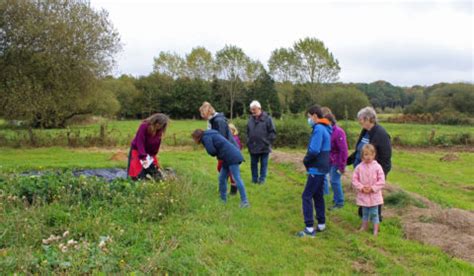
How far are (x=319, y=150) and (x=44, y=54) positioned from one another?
51.8ft

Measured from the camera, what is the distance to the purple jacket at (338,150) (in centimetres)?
732

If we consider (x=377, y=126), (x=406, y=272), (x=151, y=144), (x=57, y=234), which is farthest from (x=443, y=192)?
(x=57, y=234)

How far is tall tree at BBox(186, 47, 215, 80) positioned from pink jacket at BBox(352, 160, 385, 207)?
60.8m

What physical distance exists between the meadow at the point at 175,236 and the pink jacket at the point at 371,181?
20.9 inches

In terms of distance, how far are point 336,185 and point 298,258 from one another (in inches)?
113

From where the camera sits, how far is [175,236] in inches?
203

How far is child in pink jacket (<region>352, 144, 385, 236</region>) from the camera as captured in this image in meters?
5.90

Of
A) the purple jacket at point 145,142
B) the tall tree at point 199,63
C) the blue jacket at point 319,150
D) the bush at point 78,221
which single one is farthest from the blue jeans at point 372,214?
the tall tree at point 199,63

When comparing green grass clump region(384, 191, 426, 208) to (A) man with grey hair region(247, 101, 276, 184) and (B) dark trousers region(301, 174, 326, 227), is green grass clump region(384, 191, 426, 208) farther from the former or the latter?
(A) man with grey hair region(247, 101, 276, 184)

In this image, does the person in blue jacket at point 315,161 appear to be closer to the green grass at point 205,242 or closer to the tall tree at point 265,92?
the green grass at point 205,242

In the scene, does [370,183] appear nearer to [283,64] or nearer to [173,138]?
[173,138]

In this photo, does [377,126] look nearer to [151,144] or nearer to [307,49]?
[151,144]

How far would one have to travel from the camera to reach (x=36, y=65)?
1738cm

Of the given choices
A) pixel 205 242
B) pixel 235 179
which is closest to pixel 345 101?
pixel 235 179
